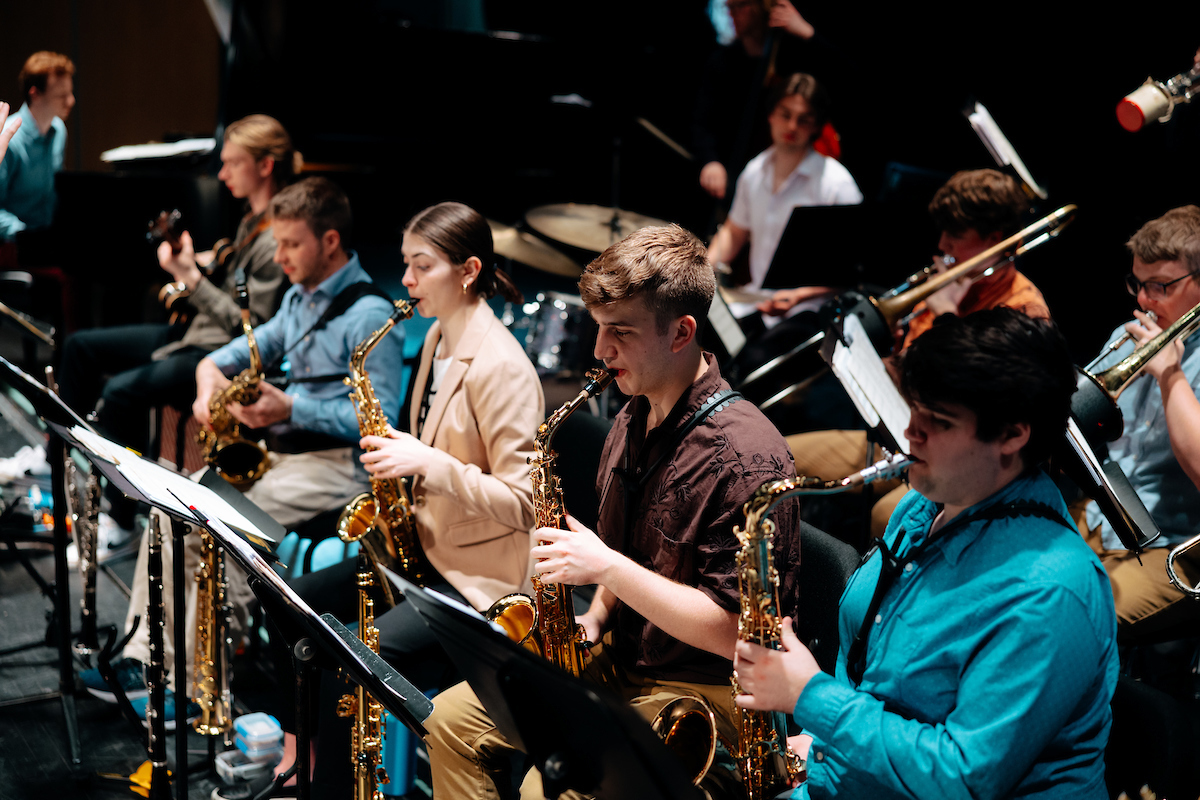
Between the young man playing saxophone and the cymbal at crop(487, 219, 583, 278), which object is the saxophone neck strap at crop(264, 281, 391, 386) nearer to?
the young man playing saxophone

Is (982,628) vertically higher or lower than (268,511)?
higher

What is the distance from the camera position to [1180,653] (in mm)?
2846

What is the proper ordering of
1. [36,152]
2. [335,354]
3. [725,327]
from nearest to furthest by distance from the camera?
1. [335,354]
2. [725,327]
3. [36,152]

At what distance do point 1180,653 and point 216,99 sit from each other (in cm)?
775

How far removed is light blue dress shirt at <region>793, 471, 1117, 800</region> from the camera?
4.47 ft

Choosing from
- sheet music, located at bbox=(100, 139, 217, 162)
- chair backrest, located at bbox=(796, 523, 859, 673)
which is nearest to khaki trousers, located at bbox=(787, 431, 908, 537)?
chair backrest, located at bbox=(796, 523, 859, 673)

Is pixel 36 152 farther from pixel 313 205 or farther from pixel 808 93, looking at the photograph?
pixel 808 93

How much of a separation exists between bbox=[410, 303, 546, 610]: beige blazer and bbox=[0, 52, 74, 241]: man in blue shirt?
3.64 meters

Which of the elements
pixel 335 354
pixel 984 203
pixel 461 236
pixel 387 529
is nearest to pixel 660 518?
pixel 387 529

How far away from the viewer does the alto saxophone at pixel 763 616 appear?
1.71 meters

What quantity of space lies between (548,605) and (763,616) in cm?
65

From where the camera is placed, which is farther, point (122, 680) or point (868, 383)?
point (122, 680)

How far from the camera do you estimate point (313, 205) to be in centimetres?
362

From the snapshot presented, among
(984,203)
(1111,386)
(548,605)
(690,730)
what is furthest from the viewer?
(984,203)
